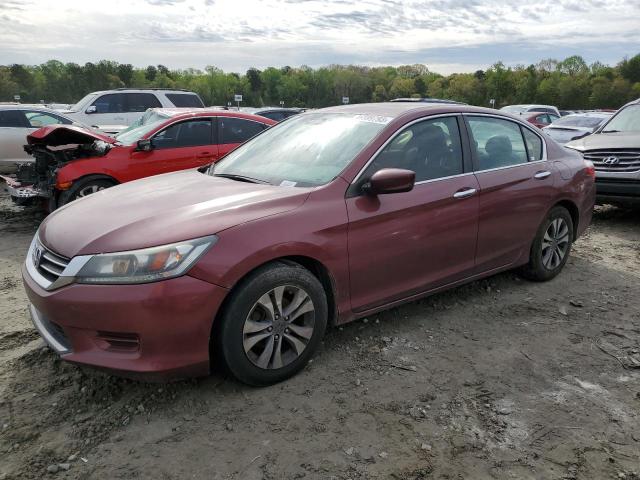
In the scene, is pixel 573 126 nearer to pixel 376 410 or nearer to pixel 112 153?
pixel 112 153

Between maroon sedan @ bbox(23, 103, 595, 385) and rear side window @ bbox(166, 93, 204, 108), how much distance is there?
396 inches

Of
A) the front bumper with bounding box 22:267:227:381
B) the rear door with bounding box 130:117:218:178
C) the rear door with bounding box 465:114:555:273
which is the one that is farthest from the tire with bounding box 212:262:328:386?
the rear door with bounding box 130:117:218:178

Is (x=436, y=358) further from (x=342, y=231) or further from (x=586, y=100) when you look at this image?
(x=586, y=100)

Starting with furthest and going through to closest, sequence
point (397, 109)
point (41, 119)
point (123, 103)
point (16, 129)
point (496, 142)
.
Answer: point (123, 103) → point (41, 119) → point (16, 129) → point (496, 142) → point (397, 109)

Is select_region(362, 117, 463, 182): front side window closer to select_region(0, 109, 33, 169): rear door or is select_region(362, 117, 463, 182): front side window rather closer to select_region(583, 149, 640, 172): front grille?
select_region(583, 149, 640, 172): front grille

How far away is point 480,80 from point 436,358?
10617 cm

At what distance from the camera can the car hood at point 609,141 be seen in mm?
7189

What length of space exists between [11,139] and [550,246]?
31.2 ft

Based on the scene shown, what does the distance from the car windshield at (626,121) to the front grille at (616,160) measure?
3.75 ft

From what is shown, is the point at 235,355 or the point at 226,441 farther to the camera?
the point at 235,355

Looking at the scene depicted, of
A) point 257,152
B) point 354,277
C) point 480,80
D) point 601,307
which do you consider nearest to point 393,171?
point 354,277

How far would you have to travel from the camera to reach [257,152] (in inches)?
160

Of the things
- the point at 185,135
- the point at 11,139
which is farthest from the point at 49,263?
the point at 11,139

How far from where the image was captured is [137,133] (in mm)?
7316
